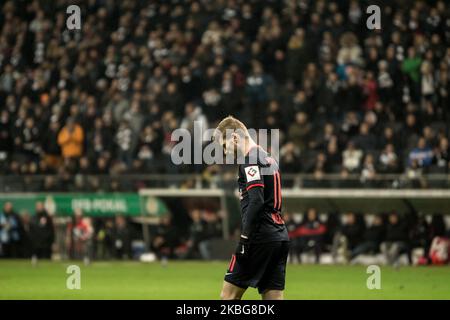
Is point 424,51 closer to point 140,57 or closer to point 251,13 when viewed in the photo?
point 251,13

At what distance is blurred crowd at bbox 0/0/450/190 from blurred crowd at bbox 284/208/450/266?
3.64 ft

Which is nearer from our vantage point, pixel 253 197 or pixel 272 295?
pixel 253 197

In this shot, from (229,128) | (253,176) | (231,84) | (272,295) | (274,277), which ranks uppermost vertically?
(231,84)

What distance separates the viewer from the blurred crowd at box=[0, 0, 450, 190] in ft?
73.2

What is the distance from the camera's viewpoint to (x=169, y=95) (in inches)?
982

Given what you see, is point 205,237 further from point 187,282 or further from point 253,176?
point 253,176

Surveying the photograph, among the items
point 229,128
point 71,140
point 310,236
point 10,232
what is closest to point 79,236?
point 10,232

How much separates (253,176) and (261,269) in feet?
2.93

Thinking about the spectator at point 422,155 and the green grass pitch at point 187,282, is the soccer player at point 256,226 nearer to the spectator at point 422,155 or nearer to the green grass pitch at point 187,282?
the green grass pitch at point 187,282

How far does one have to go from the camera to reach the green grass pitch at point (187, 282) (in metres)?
14.5

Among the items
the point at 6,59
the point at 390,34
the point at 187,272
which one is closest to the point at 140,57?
the point at 6,59

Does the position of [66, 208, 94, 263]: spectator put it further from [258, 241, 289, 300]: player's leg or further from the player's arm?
the player's arm

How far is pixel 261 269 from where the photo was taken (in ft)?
29.3
